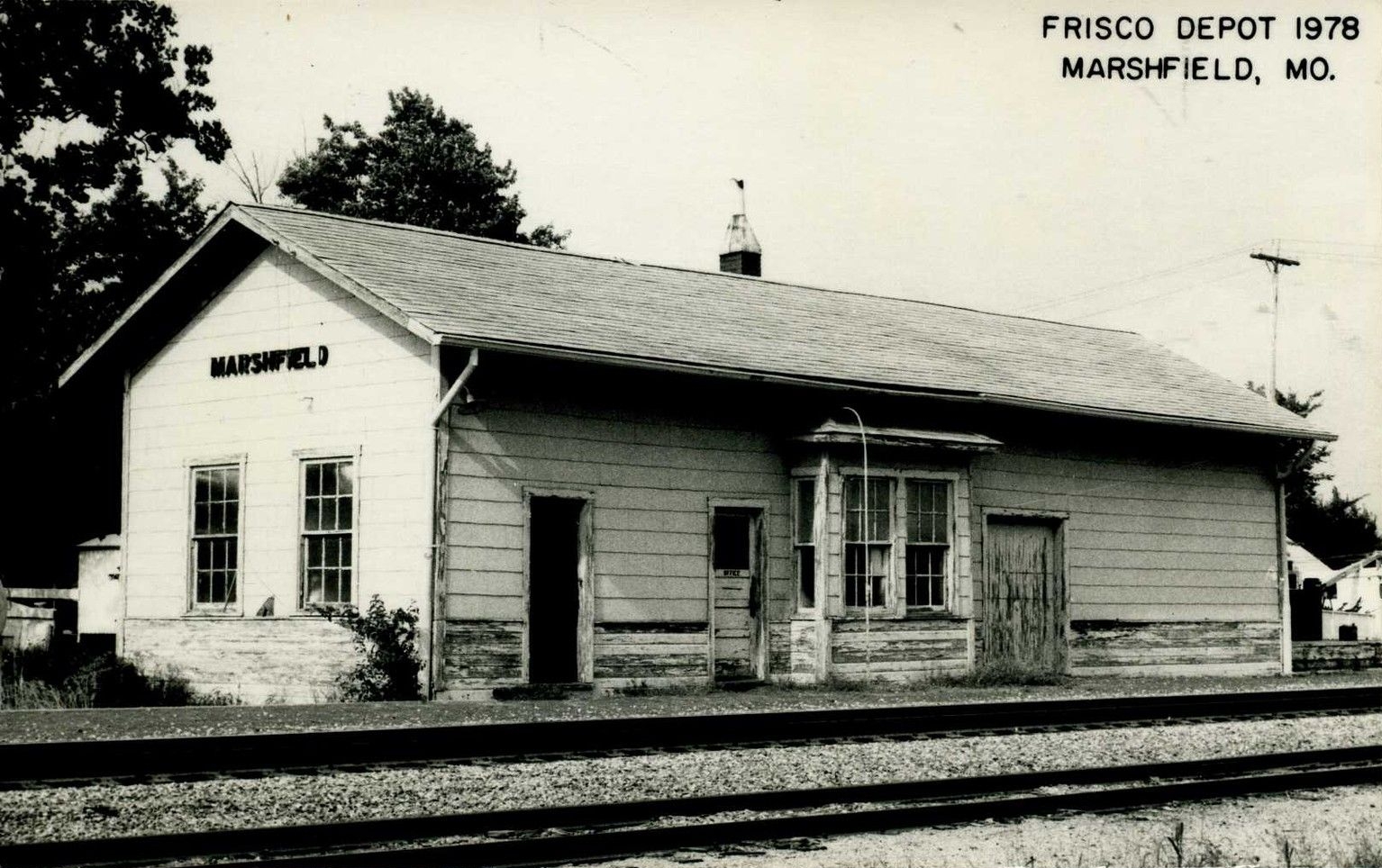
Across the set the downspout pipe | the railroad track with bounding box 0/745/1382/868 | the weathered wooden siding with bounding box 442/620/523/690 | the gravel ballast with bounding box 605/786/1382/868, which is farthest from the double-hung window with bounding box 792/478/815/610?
the gravel ballast with bounding box 605/786/1382/868

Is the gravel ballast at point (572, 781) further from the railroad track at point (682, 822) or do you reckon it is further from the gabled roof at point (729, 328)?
the gabled roof at point (729, 328)

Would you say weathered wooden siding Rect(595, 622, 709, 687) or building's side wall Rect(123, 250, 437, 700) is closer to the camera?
building's side wall Rect(123, 250, 437, 700)

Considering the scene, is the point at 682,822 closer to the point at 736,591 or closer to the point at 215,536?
the point at 736,591

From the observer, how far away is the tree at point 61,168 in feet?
86.0

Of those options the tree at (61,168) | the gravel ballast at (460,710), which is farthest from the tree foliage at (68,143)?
the gravel ballast at (460,710)

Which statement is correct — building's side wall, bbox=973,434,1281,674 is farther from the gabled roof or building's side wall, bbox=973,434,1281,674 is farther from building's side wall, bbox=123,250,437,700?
building's side wall, bbox=123,250,437,700

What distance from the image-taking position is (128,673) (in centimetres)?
1823

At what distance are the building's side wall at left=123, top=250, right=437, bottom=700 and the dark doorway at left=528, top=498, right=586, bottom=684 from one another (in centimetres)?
146

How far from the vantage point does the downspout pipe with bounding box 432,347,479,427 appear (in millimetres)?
15758

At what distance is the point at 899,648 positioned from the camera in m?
19.2

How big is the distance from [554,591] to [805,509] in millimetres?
3349

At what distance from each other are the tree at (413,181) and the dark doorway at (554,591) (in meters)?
21.9

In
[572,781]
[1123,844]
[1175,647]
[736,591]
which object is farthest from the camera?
[1175,647]

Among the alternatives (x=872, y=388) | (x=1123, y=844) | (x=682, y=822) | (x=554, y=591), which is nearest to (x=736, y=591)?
(x=554, y=591)
